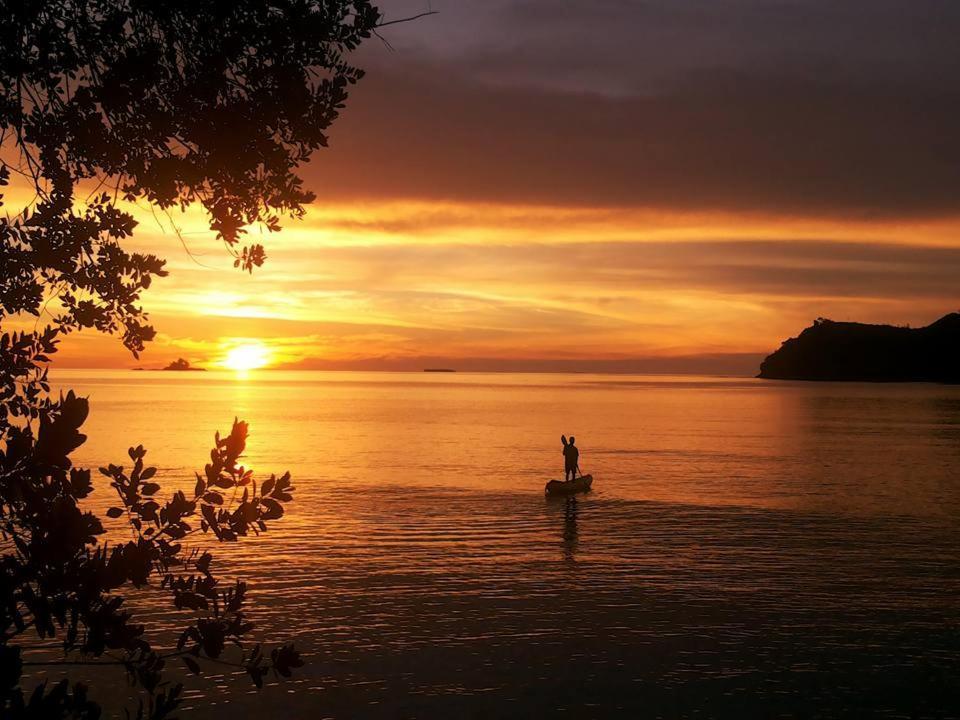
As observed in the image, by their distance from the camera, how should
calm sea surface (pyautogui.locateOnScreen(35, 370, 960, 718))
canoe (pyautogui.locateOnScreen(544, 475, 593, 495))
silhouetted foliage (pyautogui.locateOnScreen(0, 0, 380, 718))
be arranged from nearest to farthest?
silhouetted foliage (pyautogui.locateOnScreen(0, 0, 380, 718)), calm sea surface (pyautogui.locateOnScreen(35, 370, 960, 718)), canoe (pyautogui.locateOnScreen(544, 475, 593, 495))

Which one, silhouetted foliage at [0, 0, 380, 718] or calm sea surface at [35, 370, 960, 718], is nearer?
silhouetted foliage at [0, 0, 380, 718]

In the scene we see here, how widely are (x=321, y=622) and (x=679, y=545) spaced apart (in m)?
15.8

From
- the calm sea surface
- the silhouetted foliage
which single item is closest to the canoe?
the calm sea surface

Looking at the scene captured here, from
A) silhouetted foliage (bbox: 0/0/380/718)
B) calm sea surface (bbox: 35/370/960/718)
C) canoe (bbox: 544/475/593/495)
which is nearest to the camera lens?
silhouetted foliage (bbox: 0/0/380/718)

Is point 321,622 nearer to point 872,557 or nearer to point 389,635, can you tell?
point 389,635

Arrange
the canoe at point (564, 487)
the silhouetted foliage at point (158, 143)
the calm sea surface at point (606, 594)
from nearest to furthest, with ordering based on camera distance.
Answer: the silhouetted foliage at point (158, 143)
the calm sea surface at point (606, 594)
the canoe at point (564, 487)

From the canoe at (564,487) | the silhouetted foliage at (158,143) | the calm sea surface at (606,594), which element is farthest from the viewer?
the canoe at (564,487)

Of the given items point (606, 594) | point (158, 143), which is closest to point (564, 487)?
point (606, 594)

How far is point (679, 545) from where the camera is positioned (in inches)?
1293

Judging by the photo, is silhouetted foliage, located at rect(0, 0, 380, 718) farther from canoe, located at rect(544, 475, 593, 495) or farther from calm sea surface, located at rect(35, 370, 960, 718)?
canoe, located at rect(544, 475, 593, 495)

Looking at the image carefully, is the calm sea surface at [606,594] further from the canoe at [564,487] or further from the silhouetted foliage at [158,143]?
the silhouetted foliage at [158,143]

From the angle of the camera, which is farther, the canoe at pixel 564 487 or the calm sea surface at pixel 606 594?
the canoe at pixel 564 487

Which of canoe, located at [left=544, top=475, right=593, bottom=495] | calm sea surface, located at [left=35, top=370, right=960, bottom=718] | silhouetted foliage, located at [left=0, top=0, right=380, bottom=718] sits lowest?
calm sea surface, located at [left=35, top=370, right=960, bottom=718]

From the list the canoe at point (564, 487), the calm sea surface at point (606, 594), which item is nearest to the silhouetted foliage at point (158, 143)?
the calm sea surface at point (606, 594)
